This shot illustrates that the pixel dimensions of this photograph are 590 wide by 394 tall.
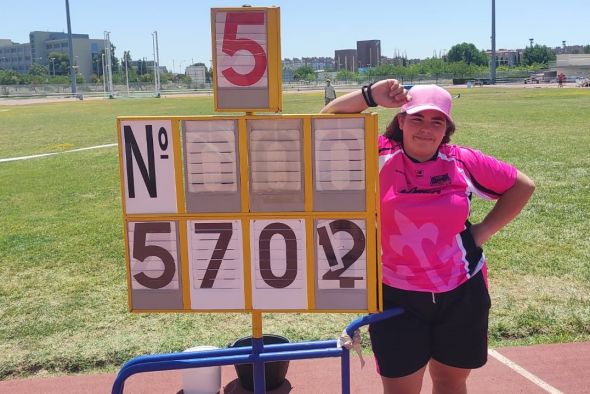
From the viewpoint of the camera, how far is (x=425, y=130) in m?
2.52

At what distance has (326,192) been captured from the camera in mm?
2334

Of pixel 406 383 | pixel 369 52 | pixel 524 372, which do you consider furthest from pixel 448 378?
pixel 369 52

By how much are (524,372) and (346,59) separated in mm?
177349

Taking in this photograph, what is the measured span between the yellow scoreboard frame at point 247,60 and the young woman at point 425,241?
34cm

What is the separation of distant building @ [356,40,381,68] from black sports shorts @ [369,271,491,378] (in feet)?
561

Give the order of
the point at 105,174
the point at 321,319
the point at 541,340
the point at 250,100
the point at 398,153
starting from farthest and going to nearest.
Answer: the point at 105,174 → the point at 321,319 → the point at 541,340 → the point at 398,153 → the point at 250,100

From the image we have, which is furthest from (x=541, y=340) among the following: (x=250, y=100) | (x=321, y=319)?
(x=250, y=100)

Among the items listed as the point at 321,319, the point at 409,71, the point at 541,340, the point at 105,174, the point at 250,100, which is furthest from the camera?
the point at 409,71

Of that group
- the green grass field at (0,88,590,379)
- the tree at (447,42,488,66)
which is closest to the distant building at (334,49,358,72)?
the tree at (447,42,488,66)

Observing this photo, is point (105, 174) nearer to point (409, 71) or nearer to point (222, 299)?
point (222, 299)

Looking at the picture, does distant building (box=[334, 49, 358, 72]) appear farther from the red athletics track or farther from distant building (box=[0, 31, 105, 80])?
the red athletics track

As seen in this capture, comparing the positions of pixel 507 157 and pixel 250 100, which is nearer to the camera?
pixel 250 100

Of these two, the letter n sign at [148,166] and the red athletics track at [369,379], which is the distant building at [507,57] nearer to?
the red athletics track at [369,379]

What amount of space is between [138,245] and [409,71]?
356ft
